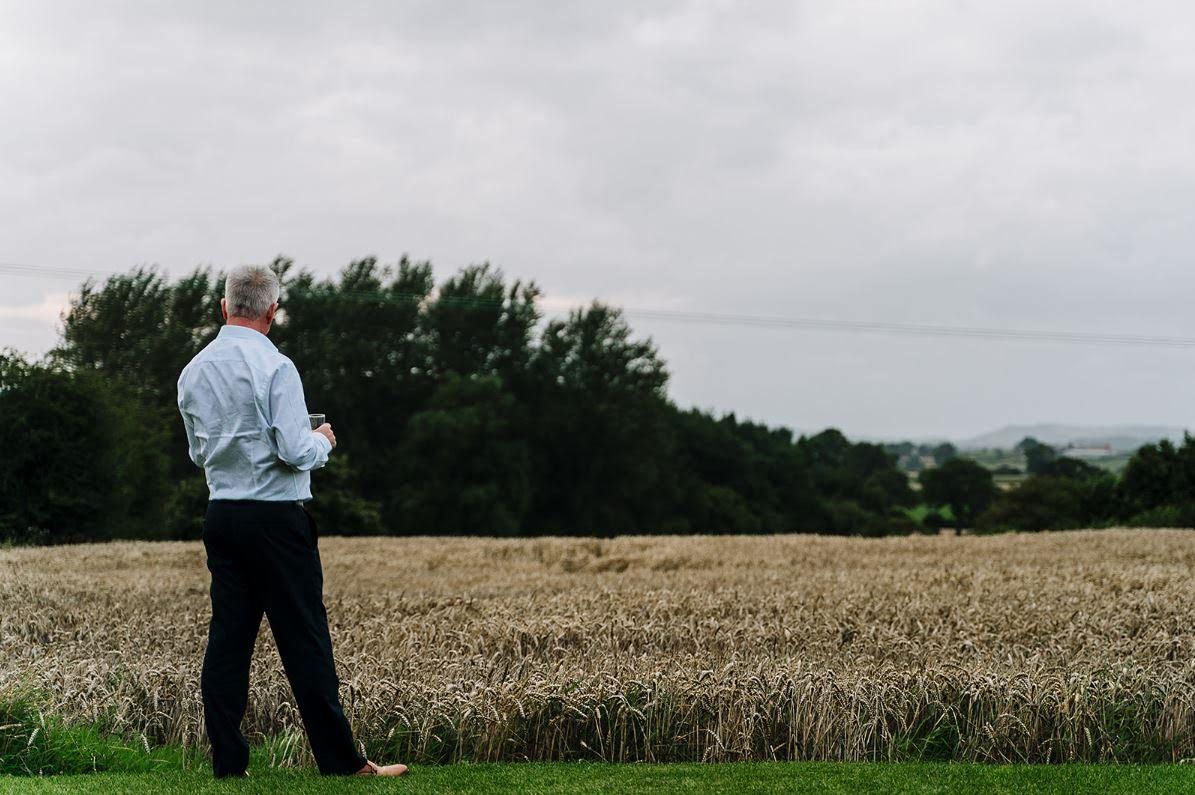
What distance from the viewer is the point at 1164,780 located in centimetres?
542

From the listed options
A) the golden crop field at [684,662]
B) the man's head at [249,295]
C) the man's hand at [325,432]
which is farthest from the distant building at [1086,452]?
the man's head at [249,295]

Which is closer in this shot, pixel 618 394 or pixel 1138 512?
pixel 1138 512

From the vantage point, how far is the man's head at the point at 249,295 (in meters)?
5.21

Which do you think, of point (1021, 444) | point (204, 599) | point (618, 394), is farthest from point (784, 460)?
point (204, 599)

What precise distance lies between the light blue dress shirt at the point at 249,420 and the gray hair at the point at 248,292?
0.14m

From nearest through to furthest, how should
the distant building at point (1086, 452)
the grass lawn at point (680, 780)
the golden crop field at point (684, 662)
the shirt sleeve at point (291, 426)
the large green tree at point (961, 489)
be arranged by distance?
1. the shirt sleeve at point (291, 426)
2. the grass lawn at point (680, 780)
3. the golden crop field at point (684, 662)
4. the large green tree at point (961, 489)
5. the distant building at point (1086, 452)

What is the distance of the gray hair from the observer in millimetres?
5211

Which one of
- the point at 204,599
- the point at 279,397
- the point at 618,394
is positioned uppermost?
the point at 618,394

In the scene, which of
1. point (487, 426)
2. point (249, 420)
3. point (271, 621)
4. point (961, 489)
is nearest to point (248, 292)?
point (249, 420)

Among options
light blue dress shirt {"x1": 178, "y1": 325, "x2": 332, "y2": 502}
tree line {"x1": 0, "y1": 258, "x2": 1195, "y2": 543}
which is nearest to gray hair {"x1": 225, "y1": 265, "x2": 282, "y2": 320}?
light blue dress shirt {"x1": 178, "y1": 325, "x2": 332, "y2": 502}

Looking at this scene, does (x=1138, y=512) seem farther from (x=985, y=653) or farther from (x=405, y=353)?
(x=985, y=653)

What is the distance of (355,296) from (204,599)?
4526 centimetres

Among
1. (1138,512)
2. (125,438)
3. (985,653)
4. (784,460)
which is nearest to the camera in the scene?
(985,653)

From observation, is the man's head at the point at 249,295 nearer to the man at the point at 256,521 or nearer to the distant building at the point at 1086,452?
the man at the point at 256,521
